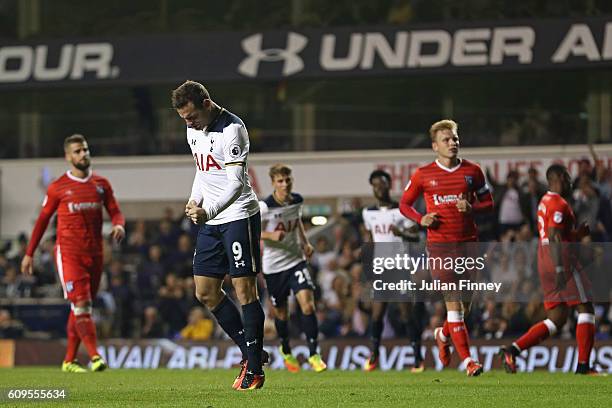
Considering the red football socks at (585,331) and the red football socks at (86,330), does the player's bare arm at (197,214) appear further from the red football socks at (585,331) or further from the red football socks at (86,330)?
the red football socks at (86,330)

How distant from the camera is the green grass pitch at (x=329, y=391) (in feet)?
29.9

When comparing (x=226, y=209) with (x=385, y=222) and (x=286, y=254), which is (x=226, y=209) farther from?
(x=385, y=222)

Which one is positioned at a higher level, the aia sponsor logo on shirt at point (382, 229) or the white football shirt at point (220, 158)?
the white football shirt at point (220, 158)

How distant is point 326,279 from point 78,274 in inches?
282

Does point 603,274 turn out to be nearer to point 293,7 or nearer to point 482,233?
point 482,233

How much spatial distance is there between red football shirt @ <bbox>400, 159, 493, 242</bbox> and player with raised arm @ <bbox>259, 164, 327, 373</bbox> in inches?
106

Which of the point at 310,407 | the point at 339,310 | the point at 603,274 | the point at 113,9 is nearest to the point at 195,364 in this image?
the point at 339,310

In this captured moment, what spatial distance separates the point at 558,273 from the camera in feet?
43.6

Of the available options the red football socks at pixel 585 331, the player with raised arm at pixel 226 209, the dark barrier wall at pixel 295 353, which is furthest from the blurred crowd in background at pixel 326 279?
Answer: the player with raised arm at pixel 226 209

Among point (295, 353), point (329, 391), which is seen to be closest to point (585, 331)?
point (329, 391)

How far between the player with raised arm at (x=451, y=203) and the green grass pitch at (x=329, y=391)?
2.09ft

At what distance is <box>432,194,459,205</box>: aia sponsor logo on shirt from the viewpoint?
40.9 ft

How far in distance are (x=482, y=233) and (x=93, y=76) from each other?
32.4 ft

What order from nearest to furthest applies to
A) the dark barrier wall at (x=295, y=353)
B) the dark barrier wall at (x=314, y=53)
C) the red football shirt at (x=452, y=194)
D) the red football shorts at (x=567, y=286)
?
1. the red football shirt at (x=452, y=194)
2. the red football shorts at (x=567, y=286)
3. the dark barrier wall at (x=295, y=353)
4. the dark barrier wall at (x=314, y=53)
